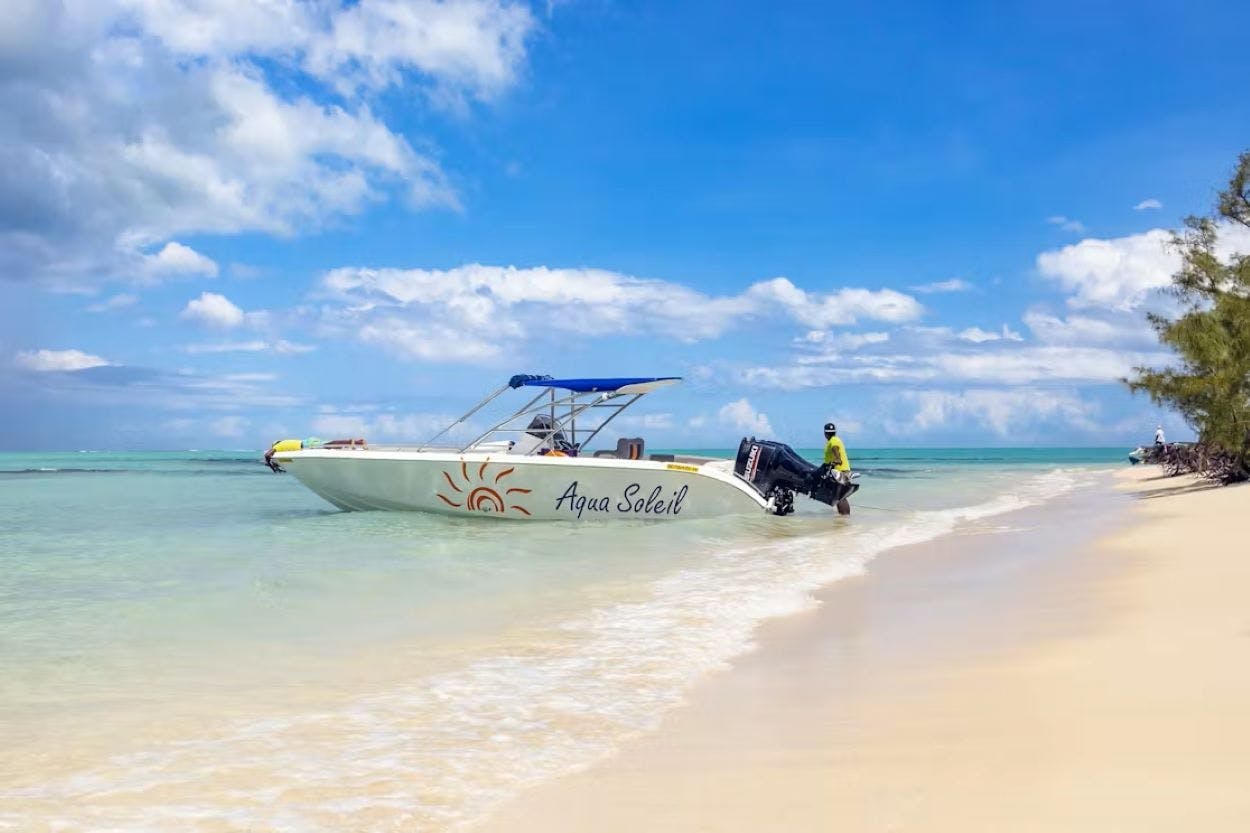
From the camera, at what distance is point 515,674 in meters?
5.55

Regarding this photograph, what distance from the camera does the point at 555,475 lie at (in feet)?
48.6

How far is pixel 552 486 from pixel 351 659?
8.87 m

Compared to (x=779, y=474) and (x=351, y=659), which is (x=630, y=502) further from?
(x=351, y=659)

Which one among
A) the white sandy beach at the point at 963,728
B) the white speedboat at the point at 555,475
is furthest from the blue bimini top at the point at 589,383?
the white sandy beach at the point at 963,728

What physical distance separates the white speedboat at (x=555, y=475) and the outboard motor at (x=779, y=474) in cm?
2

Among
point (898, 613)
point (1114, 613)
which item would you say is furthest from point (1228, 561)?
point (898, 613)

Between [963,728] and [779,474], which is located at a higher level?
[779,474]

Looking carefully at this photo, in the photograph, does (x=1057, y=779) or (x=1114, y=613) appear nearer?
(x=1057, y=779)

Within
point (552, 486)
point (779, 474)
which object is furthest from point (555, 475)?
point (779, 474)

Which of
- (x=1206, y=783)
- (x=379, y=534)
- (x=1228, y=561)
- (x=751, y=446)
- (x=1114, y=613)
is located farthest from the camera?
(x=751, y=446)

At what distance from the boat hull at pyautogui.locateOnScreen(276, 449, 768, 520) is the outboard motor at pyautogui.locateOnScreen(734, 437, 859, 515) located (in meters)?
0.39

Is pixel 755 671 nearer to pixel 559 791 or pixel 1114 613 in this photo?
pixel 559 791

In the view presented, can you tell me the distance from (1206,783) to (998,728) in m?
0.93

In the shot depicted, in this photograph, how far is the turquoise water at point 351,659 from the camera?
12.2ft
